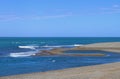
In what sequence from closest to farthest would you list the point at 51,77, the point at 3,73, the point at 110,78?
the point at 110,78, the point at 51,77, the point at 3,73

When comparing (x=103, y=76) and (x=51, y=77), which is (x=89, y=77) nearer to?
(x=103, y=76)

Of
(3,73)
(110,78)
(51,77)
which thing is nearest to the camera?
(110,78)

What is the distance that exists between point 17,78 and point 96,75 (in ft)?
16.1

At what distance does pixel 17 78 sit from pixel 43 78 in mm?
1725

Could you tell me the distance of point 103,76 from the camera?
66.4 ft

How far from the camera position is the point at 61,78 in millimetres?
19938

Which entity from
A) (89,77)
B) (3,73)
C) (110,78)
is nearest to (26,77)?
(89,77)

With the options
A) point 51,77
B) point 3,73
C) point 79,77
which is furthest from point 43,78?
point 3,73

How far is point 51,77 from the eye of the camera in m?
20.7

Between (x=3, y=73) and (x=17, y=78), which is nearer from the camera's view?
(x=17, y=78)

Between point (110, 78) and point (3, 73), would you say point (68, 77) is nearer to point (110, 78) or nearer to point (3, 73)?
point (110, 78)

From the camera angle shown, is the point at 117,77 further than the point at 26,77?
No

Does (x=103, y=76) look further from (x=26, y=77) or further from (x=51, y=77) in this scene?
(x=26, y=77)

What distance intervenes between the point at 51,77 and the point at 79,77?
181 cm
